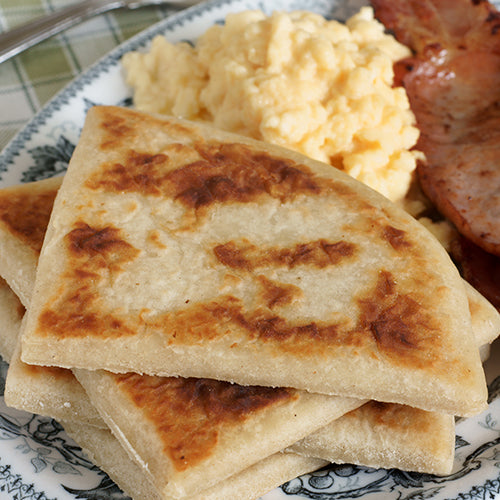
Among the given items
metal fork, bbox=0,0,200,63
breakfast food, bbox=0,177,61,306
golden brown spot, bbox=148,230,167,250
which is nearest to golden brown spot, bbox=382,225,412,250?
golden brown spot, bbox=148,230,167,250

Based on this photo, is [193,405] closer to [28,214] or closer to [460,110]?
[28,214]

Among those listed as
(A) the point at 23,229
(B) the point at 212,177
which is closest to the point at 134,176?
(B) the point at 212,177

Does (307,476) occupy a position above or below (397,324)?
below

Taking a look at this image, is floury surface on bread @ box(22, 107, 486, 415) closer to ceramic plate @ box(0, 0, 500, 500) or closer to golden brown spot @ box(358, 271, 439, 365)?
golden brown spot @ box(358, 271, 439, 365)

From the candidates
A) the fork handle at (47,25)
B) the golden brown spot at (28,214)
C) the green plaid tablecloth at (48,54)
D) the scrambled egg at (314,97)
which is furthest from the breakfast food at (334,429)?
the fork handle at (47,25)

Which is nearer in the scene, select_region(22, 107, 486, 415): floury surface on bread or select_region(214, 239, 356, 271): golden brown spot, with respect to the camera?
select_region(22, 107, 486, 415): floury surface on bread

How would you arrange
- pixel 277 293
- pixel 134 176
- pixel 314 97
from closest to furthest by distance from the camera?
pixel 277 293
pixel 134 176
pixel 314 97
